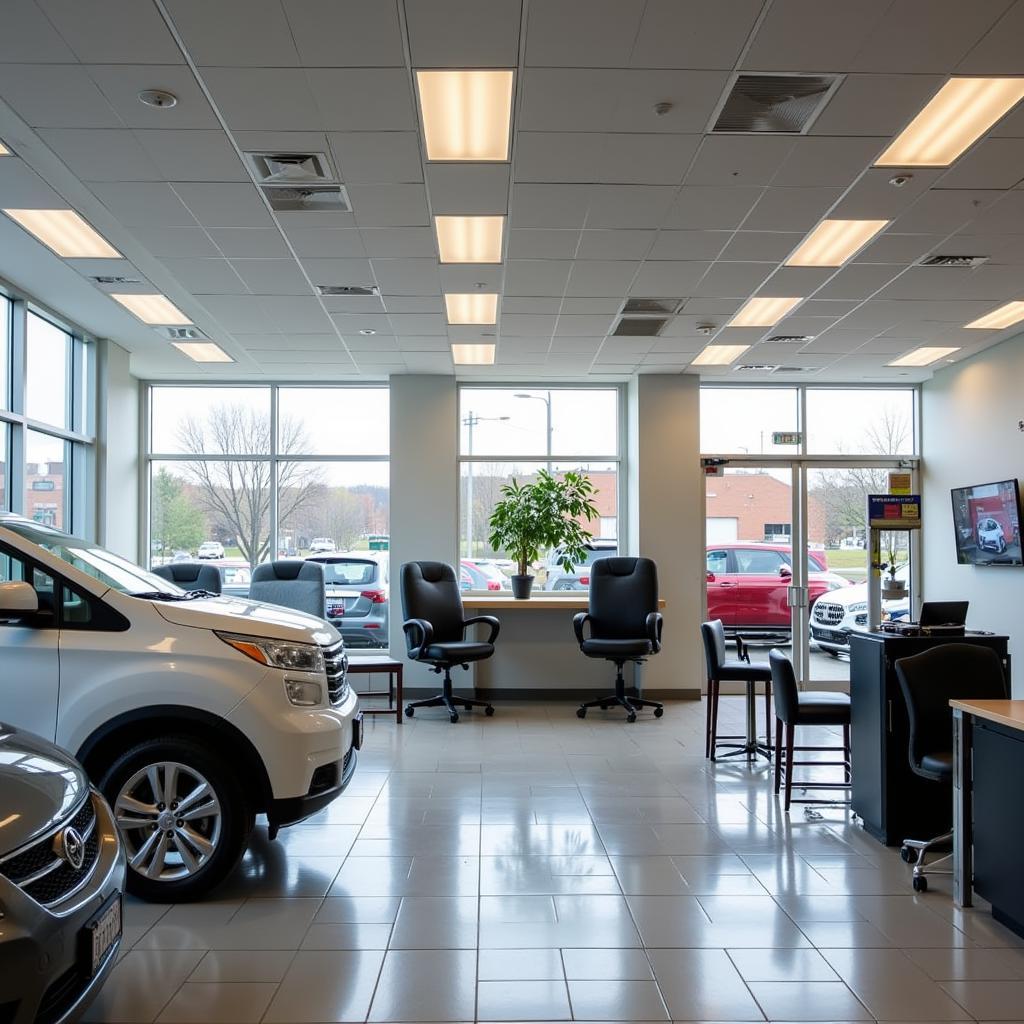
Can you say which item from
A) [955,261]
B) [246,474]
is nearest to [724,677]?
[955,261]

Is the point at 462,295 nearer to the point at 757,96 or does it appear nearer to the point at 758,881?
the point at 757,96

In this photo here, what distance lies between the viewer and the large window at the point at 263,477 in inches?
365

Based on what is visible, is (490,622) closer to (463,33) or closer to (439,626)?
(439,626)

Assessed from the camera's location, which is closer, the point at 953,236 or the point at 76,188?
the point at 76,188

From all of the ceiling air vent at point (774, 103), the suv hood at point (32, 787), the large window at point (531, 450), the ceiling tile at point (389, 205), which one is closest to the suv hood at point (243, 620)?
the suv hood at point (32, 787)

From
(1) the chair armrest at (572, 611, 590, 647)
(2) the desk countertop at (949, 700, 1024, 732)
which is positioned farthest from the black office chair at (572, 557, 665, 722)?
(2) the desk countertop at (949, 700, 1024, 732)

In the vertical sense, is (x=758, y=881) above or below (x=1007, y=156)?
below

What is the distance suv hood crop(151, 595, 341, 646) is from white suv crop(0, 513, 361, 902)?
0.01m

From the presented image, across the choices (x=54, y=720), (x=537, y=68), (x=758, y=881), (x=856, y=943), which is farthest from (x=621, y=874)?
(x=537, y=68)

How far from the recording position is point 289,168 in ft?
14.1

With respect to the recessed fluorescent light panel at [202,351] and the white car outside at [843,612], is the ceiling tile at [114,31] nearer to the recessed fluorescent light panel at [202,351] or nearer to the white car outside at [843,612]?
the recessed fluorescent light panel at [202,351]

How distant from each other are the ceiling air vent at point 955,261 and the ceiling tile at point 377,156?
324 cm

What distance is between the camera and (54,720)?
3.25 m

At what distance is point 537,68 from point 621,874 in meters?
3.19
